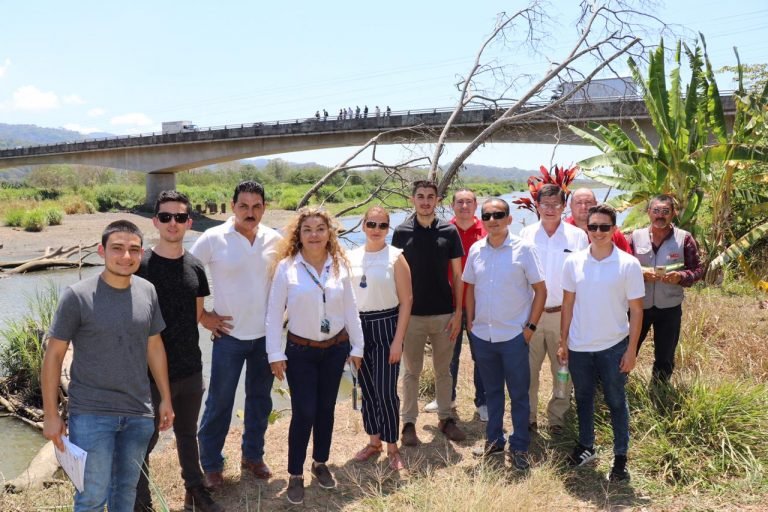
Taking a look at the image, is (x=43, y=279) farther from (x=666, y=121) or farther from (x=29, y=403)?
(x=666, y=121)

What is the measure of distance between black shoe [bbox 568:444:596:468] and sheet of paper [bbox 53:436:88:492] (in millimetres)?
2989

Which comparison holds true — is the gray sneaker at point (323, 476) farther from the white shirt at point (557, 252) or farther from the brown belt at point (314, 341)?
the white shirt at point (557, 252)

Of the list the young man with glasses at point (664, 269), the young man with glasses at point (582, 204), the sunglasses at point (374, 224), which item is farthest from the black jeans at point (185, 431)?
the young man with glasses at point (664, 269)

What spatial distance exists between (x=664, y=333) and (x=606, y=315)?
3.69ft

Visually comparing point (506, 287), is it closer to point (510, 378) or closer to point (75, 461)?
point (510, 378)

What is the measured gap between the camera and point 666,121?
927cm

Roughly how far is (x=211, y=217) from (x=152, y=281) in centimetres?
3365

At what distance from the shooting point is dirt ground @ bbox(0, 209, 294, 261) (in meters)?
21.1

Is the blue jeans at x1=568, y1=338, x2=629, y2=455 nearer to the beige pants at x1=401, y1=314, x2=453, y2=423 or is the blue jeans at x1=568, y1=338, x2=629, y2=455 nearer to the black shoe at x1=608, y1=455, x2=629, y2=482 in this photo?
the black shoe at x1=608, y1=455, x2=629, y2=482

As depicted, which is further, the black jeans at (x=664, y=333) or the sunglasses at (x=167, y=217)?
the black jeans at (x=664, y=333)

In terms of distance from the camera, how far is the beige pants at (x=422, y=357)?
4562 mm

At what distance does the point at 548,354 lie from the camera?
4.59m

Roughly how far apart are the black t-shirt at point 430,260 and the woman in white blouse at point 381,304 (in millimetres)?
346

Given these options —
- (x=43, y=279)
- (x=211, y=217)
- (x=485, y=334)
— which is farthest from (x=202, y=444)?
(x=211, y=217)
